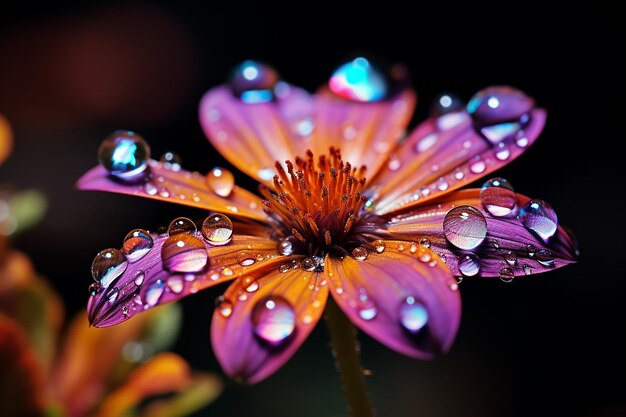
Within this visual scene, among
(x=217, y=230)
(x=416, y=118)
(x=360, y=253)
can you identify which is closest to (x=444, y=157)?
(x=360, y=253)

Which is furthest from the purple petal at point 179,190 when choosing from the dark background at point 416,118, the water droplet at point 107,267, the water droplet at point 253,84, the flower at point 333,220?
the dark background at point 416,118

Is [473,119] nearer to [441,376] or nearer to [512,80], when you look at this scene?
[441,376]

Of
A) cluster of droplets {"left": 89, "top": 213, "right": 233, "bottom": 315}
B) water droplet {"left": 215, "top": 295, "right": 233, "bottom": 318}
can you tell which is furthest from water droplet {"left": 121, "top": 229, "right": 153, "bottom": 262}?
water droplet {"left": 215, "top": 295, "right": 233, "bottom": 318}

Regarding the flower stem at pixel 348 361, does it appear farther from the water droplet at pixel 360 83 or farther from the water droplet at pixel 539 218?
the water droplet at pixel 360 83

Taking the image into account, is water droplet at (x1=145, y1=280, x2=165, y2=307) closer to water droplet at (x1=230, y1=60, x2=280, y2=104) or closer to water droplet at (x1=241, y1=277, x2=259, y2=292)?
Answer: water droplet at (x1=241, y1=277, x2=259, y2=292)

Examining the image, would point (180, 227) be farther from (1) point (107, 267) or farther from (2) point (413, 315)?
(2) point (413, 315)

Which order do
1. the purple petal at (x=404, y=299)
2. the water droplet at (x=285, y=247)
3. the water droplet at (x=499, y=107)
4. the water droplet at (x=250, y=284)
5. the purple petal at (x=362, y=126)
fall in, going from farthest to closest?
the purple petal at (x=362, y=126), the water droplet at (x=499, y=107), the water droplet at (x=285, y=247), the water droplet at (x=250, y=284), the purple petal at (x=404, y=299)
